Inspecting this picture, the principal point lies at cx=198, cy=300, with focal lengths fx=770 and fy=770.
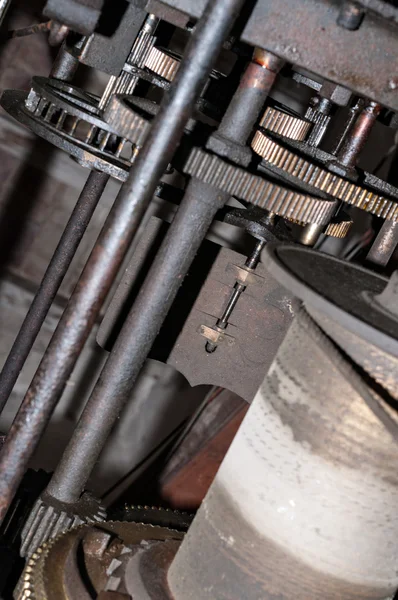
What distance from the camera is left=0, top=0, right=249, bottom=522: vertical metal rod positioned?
1348mm

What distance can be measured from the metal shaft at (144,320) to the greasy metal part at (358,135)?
1.19ft

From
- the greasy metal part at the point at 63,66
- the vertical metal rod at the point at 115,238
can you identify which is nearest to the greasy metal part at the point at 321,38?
the vertical metal rod at the point at 115,238

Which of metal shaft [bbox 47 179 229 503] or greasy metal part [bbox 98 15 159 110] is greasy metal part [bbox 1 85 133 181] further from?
metal shaft [bbox 47 179 229 503]

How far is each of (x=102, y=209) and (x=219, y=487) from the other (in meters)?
2.14

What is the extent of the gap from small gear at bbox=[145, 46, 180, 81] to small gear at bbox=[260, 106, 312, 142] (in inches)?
9.8

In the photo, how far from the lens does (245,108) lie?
5.09ft

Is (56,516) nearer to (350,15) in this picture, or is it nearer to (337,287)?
(337,287)

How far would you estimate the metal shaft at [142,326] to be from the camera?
5.30 feet

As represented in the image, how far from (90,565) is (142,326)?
539 mm

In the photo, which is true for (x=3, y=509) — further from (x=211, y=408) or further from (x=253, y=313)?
(x=211, y=408)

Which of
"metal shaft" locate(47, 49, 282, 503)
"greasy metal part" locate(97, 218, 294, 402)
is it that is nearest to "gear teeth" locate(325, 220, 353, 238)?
"greasy metal part" locate(97, 218, 294, 402)

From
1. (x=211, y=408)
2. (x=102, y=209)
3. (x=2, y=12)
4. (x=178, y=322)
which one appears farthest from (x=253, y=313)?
(x=102, y=209)

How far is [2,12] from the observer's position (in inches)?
76.5

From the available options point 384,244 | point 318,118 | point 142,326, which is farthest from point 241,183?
point 384,244
